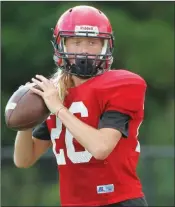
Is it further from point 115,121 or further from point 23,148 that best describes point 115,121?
point 23,148

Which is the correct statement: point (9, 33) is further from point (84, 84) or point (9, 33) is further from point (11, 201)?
point (84, 84)

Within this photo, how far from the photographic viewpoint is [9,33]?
42.7ft

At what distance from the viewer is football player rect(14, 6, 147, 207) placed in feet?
15.9

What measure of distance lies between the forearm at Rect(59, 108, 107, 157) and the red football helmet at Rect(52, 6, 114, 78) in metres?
0.35

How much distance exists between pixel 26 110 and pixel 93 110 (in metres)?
0.38

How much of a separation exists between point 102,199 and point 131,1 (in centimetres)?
910

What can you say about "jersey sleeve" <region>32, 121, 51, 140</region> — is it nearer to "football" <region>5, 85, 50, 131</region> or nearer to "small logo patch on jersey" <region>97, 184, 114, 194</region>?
"football" <region>5, 85, 50, 131</region>

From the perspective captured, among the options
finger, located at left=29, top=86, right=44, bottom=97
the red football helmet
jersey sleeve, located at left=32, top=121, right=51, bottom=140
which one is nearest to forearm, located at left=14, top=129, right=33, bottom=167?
jersey sleeve, located at left=32, top=121, right=51, bottom=140

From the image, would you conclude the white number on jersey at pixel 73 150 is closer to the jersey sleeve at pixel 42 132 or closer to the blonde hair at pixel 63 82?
the blonde hair at pixel 63 82

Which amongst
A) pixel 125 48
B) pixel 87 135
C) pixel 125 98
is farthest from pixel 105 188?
pixel 125 48

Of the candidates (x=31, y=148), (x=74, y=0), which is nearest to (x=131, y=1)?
(x=74, y=0)

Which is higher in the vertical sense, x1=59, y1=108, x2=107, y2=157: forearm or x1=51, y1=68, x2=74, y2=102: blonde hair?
x1=51, y1=68, x2=74, y2=102: blonde hair

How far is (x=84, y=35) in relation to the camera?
4934 mm

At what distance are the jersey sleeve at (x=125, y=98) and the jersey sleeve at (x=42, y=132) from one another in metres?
0.57
